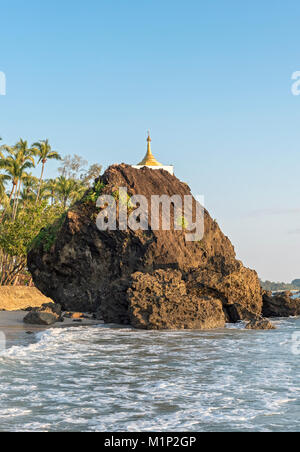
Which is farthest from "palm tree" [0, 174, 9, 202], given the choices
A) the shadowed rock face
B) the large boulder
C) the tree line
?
the large boulder

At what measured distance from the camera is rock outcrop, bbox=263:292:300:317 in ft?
68.8

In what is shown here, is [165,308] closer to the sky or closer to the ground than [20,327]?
closer to the sky

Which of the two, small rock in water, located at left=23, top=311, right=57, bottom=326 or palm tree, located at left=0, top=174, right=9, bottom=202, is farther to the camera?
palm tree, located at left=0, top=174, right=9, bottom=202

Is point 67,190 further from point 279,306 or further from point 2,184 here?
point 279,306

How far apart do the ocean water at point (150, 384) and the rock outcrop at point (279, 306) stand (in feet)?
27.7

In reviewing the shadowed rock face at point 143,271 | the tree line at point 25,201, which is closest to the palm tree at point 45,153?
the tree line at point 25,201

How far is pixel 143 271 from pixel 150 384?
422 inches

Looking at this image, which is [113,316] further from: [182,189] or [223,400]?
[223,400]

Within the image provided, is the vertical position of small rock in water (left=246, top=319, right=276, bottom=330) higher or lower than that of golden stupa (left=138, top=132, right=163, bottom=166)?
lower

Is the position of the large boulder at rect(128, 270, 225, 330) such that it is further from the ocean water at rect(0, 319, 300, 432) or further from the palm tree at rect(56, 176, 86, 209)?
the palm tree at rect(56, 176, 86, 209)

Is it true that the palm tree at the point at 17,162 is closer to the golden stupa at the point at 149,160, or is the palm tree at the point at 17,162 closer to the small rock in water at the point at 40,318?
the golden stupa at the point at 149,160

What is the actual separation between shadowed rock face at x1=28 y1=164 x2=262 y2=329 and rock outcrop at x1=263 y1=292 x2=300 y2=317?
226 centimetres

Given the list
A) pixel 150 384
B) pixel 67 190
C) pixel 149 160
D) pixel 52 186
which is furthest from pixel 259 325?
pixel 52 186

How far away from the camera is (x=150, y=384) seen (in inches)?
292
